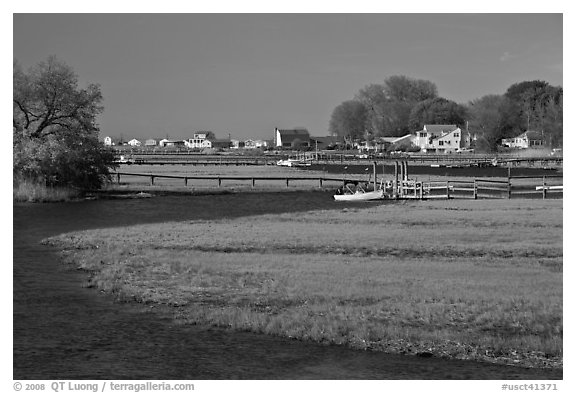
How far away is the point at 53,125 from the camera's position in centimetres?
6788

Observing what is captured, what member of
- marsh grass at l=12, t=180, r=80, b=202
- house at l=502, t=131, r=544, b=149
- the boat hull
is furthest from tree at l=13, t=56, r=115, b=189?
house at l=502, t=131, r=544, b=149

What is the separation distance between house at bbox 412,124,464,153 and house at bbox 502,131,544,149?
36.2ft

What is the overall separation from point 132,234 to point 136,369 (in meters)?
22.5

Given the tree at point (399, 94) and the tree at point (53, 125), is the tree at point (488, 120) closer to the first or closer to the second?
the tree at point (399, 94)

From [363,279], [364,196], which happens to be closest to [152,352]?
[363,279]

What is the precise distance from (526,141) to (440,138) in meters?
19.5

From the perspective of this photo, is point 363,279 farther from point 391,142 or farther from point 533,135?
point 391,142

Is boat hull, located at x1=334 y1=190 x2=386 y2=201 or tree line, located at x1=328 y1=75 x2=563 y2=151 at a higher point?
tree line, located at x1=328 y1=75 x2=563 y2=151

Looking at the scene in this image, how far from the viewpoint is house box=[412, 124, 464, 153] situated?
601ft

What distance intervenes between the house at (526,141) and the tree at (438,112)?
468 inches

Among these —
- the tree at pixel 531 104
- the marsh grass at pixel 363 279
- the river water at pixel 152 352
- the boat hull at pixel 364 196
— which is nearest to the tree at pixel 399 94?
the tree at pixel 531 104

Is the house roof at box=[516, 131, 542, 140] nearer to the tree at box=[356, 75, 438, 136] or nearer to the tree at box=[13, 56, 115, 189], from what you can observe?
the tree at box=[356, 75, 438, 136]

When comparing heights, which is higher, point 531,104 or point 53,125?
point 531,104

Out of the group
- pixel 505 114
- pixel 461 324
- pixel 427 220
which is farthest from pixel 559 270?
pixel 505 114
